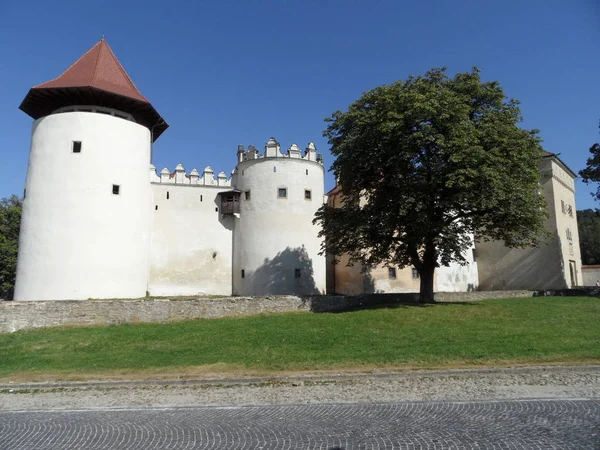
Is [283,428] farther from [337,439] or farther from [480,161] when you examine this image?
[480,161]

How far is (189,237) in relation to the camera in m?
30.2

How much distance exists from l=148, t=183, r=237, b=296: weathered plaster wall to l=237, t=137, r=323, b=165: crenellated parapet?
136 inches

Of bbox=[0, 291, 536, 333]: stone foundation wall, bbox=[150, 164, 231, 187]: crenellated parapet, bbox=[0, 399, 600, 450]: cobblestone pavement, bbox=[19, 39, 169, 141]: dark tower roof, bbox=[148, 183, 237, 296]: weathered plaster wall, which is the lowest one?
bbox=[0, 399, 600, 450]: cobblestone pavement

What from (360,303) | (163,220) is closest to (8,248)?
(163,220)

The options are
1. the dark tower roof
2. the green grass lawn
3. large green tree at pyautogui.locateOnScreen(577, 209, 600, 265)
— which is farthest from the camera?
large green tree at pyautogui.locateOnScreen(577, 209, 600, 265)

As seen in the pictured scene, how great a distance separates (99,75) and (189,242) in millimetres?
12004

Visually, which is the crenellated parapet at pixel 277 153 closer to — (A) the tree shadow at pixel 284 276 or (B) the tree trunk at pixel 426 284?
(A) the tree shadow at pixel 284 276

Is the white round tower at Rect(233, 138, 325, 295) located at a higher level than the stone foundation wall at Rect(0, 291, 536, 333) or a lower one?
higher

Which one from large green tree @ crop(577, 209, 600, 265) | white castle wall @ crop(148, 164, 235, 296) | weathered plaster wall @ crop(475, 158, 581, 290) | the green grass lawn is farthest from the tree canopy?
large green tree @ crop(577, 209, 600, 265)

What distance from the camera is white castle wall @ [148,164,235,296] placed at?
29469mm

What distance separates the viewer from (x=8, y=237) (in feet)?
132

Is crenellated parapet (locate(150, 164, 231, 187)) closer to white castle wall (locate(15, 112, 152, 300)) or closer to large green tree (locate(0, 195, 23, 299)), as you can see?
white castle wall (locate(15, 112, 152, 300))

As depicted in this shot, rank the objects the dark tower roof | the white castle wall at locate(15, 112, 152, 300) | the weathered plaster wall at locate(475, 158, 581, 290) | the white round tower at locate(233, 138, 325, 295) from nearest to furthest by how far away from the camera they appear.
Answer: the white castle wall at locate(15, 112, 152, 300)
the dark tower roof
the white round tower at locate(233, 138, 325, 295)
the weathered plaster wall at locate(475, 158, 581, 290)

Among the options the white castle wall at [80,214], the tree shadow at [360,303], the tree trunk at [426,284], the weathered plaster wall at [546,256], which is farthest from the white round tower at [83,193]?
the weathered plaster wall at [546,256]
